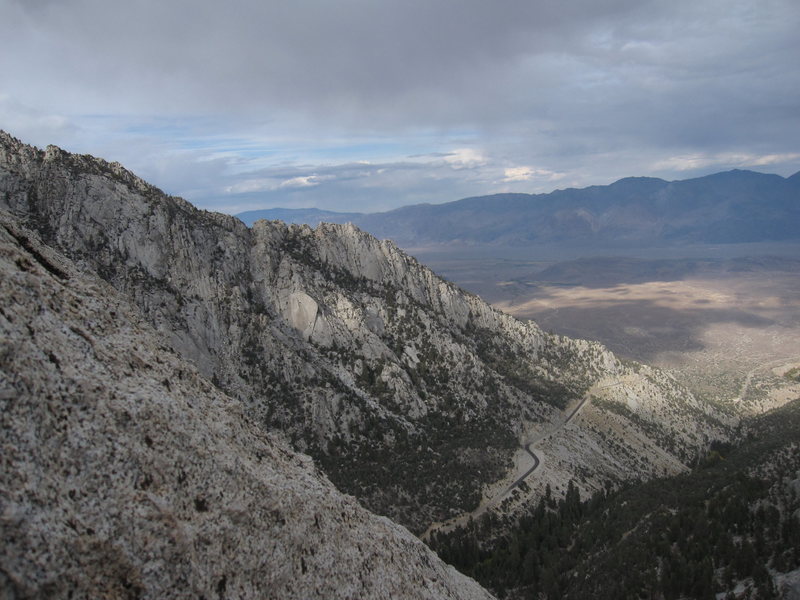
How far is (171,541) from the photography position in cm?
1118

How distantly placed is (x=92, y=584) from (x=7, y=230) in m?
10.1

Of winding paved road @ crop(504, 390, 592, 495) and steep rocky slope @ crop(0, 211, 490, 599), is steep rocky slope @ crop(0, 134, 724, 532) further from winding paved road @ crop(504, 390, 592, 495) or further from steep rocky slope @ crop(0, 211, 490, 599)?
steep rocky slope @ crop(0, 211, 490, 599)

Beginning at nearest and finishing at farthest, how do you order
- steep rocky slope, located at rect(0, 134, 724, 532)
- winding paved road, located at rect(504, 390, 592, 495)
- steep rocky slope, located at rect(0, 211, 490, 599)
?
1. steep rocky slope, located at rect(0, 211, 490, 599)
2. steep rocky slope, located at rect(0, 134, 724, 532)
3. winding paved road, located at rect(504, 390, 592, 495)

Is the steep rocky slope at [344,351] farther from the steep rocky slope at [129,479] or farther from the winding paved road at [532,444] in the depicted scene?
the steep rocky slope at [129,479]

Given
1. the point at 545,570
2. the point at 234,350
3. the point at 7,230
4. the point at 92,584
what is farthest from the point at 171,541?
the point at 234,350

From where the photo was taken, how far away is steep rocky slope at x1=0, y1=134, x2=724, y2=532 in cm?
5997

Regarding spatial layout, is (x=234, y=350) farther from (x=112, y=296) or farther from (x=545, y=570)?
(x=112, y=296)

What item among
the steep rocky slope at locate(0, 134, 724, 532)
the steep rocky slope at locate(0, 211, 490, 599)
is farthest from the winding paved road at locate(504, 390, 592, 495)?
the steep rocky slope at locate(0, 211, 490, 599)

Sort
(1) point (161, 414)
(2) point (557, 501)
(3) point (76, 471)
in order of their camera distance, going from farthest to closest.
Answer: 1. (2) point (557, 501)
2. (1) point (161, 414)
3. (3) point (76, 471)

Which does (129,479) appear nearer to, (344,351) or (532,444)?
(344,351)

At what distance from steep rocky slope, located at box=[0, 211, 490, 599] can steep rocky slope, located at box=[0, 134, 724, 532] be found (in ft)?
130

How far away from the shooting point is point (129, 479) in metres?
11.1

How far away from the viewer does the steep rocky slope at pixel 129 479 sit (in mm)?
9602

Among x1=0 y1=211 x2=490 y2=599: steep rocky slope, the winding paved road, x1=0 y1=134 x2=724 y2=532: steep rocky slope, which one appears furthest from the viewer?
the winding paved road
